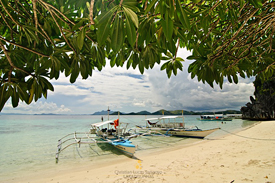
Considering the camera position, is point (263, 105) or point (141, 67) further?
point (263, 105)

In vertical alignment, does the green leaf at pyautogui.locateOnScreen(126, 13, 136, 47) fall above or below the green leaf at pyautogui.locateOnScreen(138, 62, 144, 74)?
below

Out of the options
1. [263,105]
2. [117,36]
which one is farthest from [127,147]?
[263,105]

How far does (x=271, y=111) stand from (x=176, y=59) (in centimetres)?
4291

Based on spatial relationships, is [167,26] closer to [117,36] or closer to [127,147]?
[117,36]

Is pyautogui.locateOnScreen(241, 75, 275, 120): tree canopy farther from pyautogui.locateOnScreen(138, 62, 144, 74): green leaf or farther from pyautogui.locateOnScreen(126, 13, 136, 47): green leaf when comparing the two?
pyautogui.locateOnScreen(126, 13, 136, 47): green leaf

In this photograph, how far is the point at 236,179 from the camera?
3928mm

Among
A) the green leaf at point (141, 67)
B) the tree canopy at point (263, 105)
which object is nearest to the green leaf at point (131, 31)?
the green leaf at point (141, 67)

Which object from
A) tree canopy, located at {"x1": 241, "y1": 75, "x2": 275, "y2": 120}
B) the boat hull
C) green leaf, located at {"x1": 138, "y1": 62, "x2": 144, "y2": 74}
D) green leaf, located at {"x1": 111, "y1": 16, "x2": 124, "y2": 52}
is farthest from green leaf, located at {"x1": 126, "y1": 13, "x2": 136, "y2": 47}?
tree canopy, located at {"x1": 241, "y1": 75, "x2": 275, "y2": 120}

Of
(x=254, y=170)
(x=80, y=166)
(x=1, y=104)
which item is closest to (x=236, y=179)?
(x=254, y=170)

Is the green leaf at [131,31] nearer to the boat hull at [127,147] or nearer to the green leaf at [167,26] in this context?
the green leaf at [167,26]

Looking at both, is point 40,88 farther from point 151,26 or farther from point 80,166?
point 80,166

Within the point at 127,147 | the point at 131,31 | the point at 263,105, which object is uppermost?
the point at 131,31

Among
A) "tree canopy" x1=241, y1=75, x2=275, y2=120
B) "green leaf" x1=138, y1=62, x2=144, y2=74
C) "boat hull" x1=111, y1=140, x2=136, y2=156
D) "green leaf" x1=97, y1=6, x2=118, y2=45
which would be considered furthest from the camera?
"tree canopy" x1=241, y1=75, x2=275, y2=120

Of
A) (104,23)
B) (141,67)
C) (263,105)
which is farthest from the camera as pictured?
(263,105)
